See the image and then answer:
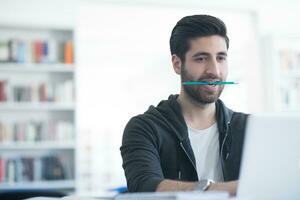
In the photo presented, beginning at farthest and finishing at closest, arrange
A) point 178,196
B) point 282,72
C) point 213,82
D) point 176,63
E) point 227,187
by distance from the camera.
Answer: point 282,72
point 176,63
point 213,82
point 227,187
point 178,196

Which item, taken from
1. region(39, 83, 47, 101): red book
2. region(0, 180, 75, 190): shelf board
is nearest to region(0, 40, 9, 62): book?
region(39, 83, 47, 101): red book

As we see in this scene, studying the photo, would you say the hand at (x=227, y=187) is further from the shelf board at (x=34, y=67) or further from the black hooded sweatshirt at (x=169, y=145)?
the shelf board at (x=34, y=67)

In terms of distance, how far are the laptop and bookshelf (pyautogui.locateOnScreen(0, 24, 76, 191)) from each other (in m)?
3.22

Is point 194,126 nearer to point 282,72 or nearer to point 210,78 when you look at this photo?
point 210,78

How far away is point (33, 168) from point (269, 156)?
10.9 ft

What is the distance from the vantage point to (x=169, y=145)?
1.71 m

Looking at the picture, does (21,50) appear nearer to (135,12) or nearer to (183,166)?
(135,12)

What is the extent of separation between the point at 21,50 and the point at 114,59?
170 inches

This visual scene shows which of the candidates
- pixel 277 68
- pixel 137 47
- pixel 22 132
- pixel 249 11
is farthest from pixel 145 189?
pixel 137 47

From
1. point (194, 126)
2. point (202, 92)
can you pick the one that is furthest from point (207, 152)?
point (202, 92)

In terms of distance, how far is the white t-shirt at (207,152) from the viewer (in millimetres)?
1658

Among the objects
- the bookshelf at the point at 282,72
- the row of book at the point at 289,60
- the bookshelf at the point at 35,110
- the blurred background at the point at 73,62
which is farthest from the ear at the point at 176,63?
the row of book at the point at 289,60

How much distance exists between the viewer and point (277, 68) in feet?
15.8

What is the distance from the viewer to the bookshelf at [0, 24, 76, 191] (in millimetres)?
4047
